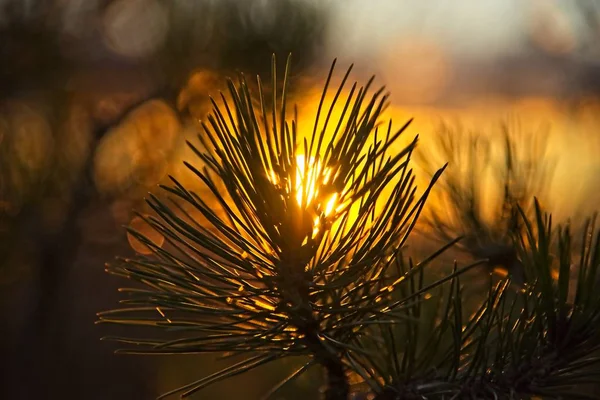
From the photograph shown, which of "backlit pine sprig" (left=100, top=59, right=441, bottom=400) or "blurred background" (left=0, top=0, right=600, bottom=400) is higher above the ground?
"blurred background" (left=0, top=0, right=600, bottom=400)

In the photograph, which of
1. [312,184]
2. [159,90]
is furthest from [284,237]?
[159,90]

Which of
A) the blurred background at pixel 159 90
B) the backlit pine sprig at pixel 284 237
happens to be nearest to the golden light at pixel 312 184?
the backlit pine sprig at pixel 284 237

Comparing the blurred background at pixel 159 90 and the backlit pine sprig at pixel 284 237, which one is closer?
the backlit pine sprig at pixel 284 237

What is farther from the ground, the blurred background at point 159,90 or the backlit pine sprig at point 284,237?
the blurred background at point 159,90

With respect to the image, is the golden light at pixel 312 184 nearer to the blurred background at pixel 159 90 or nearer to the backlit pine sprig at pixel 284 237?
the backlit pine sprig at pixel 284 237

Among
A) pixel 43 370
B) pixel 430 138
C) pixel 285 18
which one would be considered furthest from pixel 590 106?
pixel 43 370

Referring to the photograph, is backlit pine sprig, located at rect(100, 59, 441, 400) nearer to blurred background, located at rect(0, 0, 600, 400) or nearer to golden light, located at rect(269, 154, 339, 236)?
golden light, located at rect(269, 154, 339, 236)

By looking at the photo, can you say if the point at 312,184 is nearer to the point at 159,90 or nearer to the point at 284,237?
the point at 284,237

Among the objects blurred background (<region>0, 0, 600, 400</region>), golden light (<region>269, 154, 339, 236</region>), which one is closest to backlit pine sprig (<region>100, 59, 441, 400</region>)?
golden light (<region>269, 154, 339, 236</region>)
